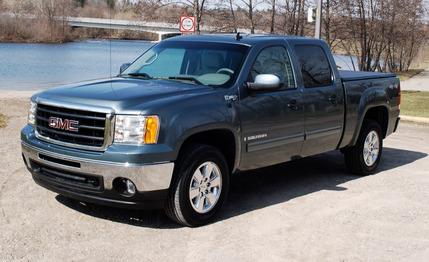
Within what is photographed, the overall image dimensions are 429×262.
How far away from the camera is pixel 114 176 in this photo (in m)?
4.96

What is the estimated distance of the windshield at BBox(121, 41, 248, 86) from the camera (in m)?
5.98

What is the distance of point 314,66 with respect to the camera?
23.3 feet

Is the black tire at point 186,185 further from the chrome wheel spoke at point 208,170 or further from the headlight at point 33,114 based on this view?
the headlight at point 33,114

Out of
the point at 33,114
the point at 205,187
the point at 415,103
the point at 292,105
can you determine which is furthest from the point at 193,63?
the point at 415,103

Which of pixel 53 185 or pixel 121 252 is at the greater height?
pixel 53 185

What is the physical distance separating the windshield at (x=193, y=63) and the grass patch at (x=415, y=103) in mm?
10291

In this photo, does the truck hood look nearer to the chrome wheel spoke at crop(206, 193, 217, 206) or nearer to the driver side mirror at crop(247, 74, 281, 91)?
the driver side mirror at crop(247, 74, 281, 91)

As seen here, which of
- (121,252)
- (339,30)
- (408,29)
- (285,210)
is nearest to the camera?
(121,252)

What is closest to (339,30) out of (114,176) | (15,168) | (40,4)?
(15,168)

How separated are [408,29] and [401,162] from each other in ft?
87.1

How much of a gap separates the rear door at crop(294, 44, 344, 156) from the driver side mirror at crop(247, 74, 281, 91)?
0.89 m

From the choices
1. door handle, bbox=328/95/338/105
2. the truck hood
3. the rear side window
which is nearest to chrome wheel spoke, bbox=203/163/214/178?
the truck hood

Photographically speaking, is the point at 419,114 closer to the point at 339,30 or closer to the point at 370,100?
the point at 370,100

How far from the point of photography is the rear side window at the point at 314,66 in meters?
6.88
